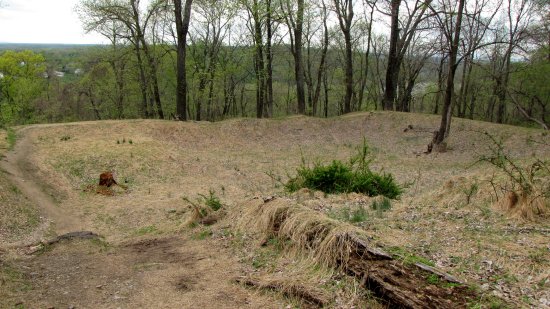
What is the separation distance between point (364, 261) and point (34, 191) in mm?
→ 10761

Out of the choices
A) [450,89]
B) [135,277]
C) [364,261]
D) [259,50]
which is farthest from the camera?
[259,50]

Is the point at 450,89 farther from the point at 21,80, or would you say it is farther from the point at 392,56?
the point at 21,80

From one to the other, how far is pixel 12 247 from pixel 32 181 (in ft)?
19.8

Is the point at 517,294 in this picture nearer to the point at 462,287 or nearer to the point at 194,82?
the point at 462,287

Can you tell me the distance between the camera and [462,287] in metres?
3.61

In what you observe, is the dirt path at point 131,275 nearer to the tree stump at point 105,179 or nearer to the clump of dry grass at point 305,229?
the clump of dry grass at point 305,229

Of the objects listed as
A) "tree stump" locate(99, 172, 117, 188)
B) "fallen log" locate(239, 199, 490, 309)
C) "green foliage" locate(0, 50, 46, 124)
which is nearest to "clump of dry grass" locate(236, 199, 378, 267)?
"fallen log" locate(239, 199, 490, 309)

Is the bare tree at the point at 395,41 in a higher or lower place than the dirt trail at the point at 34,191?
higher

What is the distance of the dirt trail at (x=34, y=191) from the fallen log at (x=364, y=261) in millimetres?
6498

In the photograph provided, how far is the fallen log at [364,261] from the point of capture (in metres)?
3.64

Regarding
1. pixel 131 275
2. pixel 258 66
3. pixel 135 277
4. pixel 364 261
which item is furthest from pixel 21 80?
pixel 364 261

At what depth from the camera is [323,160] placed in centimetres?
1833

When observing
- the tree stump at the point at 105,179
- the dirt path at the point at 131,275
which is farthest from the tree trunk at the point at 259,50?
the dirt path at the point at 131,275

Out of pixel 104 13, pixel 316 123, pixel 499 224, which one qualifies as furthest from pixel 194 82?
pixel 499 224
